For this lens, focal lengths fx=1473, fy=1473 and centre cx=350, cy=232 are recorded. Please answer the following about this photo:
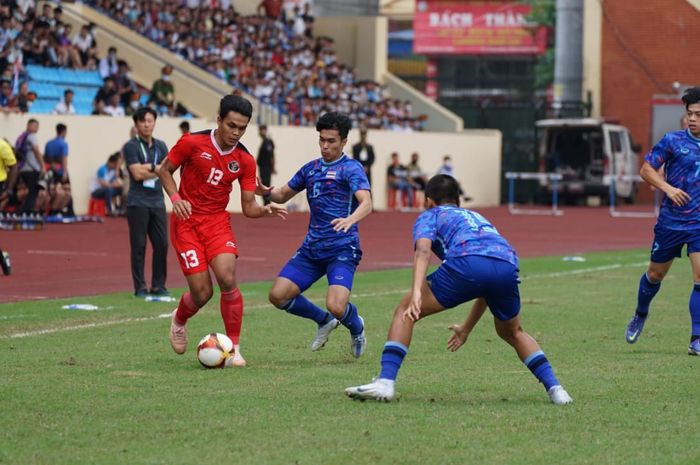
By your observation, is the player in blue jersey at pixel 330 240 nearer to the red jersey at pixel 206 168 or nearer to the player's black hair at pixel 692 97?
the red jersey at pixel 206 168

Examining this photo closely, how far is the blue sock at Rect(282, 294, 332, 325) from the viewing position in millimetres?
11492

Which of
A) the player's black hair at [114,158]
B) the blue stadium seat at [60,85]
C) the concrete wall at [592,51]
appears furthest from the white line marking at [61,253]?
the concrete wall at [592,51]

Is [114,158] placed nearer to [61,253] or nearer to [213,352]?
[61,253]

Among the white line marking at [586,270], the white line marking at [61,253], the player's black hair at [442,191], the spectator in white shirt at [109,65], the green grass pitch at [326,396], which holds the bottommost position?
the white line marking at [586,270]

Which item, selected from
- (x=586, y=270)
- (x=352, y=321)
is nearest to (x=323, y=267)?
(x=352, y=321)

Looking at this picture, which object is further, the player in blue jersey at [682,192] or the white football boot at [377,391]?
the player in blue jersey at [682,192]

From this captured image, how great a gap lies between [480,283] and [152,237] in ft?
26.7

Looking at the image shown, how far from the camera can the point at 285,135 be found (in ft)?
126

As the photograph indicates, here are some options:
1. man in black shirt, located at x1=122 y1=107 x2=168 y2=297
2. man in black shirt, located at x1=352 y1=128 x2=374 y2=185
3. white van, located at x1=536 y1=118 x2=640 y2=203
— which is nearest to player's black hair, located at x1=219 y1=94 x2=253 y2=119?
man in black shirt, located at x1=122 y1=107 x2=168 y2=297

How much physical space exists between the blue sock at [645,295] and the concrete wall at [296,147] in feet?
63.6

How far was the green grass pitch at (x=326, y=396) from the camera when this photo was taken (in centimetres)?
742

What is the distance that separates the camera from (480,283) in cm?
877

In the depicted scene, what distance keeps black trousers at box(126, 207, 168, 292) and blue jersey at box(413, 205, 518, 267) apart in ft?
25.3

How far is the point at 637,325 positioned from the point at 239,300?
3.57 metres
